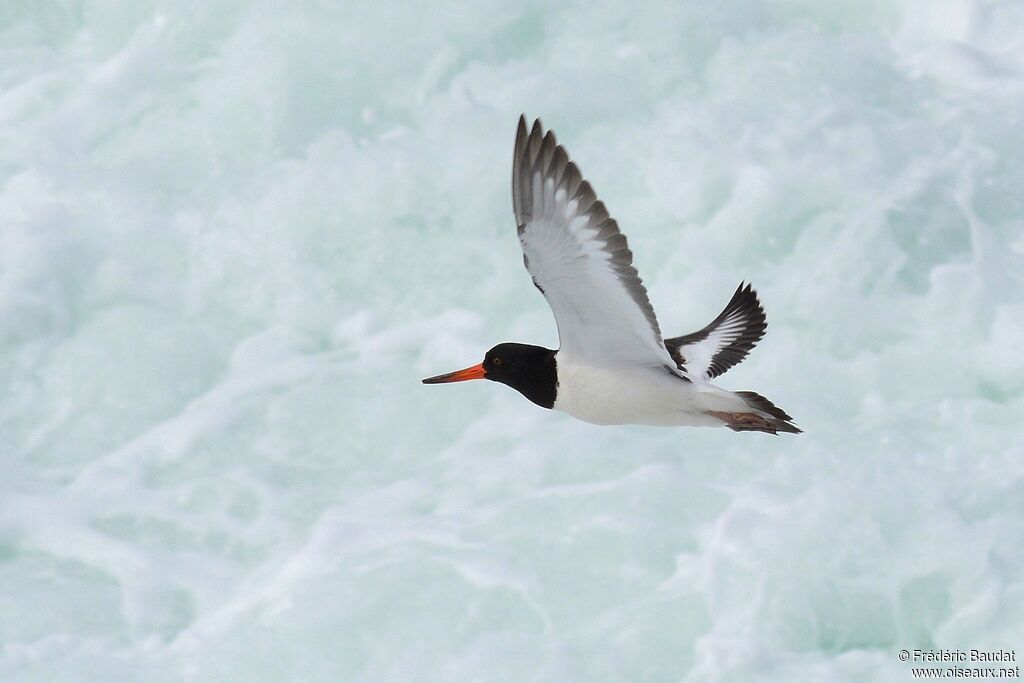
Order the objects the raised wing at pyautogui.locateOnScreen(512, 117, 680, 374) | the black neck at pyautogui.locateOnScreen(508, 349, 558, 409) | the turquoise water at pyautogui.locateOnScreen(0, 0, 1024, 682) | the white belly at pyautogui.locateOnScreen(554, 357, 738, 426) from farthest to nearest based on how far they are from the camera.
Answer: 1. the turquoise water at pyautogui.locateOnScreen(0, 0, 1024, 682)
2. the black neck at pyautogui.locateOnScreen(508, 349, 558, 409)
3. the white belly at pyautogui.locateOnScreen(554, 357, 738, 426)
4. the raised wing at pyautogui.locateOnScreen(512, 117, 680, 374)

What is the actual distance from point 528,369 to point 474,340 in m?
3.85

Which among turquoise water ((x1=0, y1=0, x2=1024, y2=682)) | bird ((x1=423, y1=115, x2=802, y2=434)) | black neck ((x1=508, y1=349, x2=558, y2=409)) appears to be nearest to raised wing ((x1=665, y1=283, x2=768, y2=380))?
bird ((x1=423, y1=115, x2=802, y2=434))

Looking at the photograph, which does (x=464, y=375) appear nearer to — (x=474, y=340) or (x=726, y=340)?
(x=726, y=340)

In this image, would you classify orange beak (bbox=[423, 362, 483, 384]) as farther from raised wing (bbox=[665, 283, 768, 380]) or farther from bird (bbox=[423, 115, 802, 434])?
raised wing (bbox=[665, 283, 768, 380])

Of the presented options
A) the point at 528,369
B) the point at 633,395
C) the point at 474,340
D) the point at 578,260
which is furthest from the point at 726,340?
the point at 474,340

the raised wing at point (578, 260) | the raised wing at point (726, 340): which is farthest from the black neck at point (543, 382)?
the raised wing at point (726, 340)

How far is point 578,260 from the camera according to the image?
17.9 ft

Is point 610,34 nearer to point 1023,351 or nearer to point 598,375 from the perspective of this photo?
point 1023,351

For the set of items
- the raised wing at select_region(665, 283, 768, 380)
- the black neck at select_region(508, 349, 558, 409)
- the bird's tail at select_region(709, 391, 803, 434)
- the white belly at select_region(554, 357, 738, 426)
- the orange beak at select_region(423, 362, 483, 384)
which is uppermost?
the raised wing at select_region(665, 283, 768, 380)

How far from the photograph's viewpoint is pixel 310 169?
10617mm

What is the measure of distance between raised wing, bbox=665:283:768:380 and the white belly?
2.50 ft

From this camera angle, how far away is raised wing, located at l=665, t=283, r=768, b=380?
6.70m

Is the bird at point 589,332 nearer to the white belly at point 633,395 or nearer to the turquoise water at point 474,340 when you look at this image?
the white belly at point 633,395

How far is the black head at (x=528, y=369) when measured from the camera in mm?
5980
